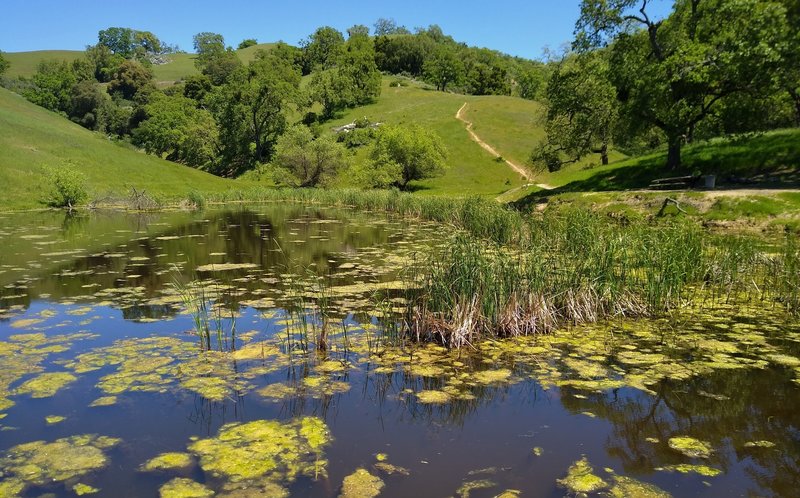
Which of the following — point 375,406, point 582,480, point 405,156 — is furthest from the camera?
point 405,156

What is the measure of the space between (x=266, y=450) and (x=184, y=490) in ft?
2.96

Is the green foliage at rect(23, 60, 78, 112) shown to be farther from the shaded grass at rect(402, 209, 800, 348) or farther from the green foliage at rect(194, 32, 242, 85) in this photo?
the shaded grass at rect(402, 209, 800, 348)

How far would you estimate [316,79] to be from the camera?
9606cm

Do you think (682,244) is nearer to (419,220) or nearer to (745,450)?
(745,450)

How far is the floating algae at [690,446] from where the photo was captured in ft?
17.9

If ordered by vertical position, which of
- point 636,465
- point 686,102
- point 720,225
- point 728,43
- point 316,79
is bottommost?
point 636,465

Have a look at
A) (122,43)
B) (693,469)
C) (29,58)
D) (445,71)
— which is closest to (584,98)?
(693,469)

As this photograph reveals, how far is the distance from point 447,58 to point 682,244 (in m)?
108

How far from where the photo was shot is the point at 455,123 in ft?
254

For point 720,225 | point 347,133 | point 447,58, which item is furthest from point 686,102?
point 447,58

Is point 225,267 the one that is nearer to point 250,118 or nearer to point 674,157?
point 674,157

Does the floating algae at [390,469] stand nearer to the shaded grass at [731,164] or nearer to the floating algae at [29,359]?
the floating algae at [29,359]

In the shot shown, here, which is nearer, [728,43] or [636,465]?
[636,465]

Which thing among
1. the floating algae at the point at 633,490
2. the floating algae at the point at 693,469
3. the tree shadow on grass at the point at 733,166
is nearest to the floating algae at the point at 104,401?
the floating algae at the point at 633,490
